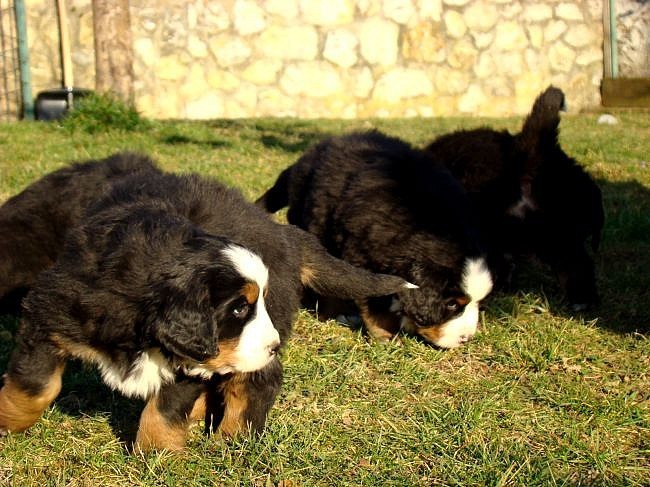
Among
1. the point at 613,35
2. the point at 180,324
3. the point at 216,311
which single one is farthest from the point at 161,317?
the point at 613,35

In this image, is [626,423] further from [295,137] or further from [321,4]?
[321,4]

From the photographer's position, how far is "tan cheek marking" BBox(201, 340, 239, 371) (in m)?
2.47

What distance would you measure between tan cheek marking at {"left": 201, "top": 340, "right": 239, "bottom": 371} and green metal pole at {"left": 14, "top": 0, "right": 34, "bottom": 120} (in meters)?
7.33

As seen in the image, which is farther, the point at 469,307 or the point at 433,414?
the point at 469,307

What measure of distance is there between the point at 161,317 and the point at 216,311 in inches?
6.5

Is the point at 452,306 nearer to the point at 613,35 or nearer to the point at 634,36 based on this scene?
the point at 613,35

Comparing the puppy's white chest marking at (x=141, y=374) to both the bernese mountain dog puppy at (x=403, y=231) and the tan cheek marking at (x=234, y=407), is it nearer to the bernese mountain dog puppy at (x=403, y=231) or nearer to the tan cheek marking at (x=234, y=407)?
the tan cheek marking at (x=234, y=407)

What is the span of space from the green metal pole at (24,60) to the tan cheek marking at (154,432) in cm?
718

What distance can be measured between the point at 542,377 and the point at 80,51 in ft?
24.8

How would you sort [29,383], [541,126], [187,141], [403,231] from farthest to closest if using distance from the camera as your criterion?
1. [187,141]
2. [541,126]
3. [403,231]
4. [29,383]

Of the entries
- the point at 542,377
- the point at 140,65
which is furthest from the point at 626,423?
the point at 140,65

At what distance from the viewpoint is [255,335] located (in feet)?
8.15

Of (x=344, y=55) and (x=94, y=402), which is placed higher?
(x=344, y=55)

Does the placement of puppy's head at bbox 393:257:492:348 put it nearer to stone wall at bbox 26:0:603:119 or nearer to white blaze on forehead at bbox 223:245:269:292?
white blaze on forehead at bbox 223:245:269:292
